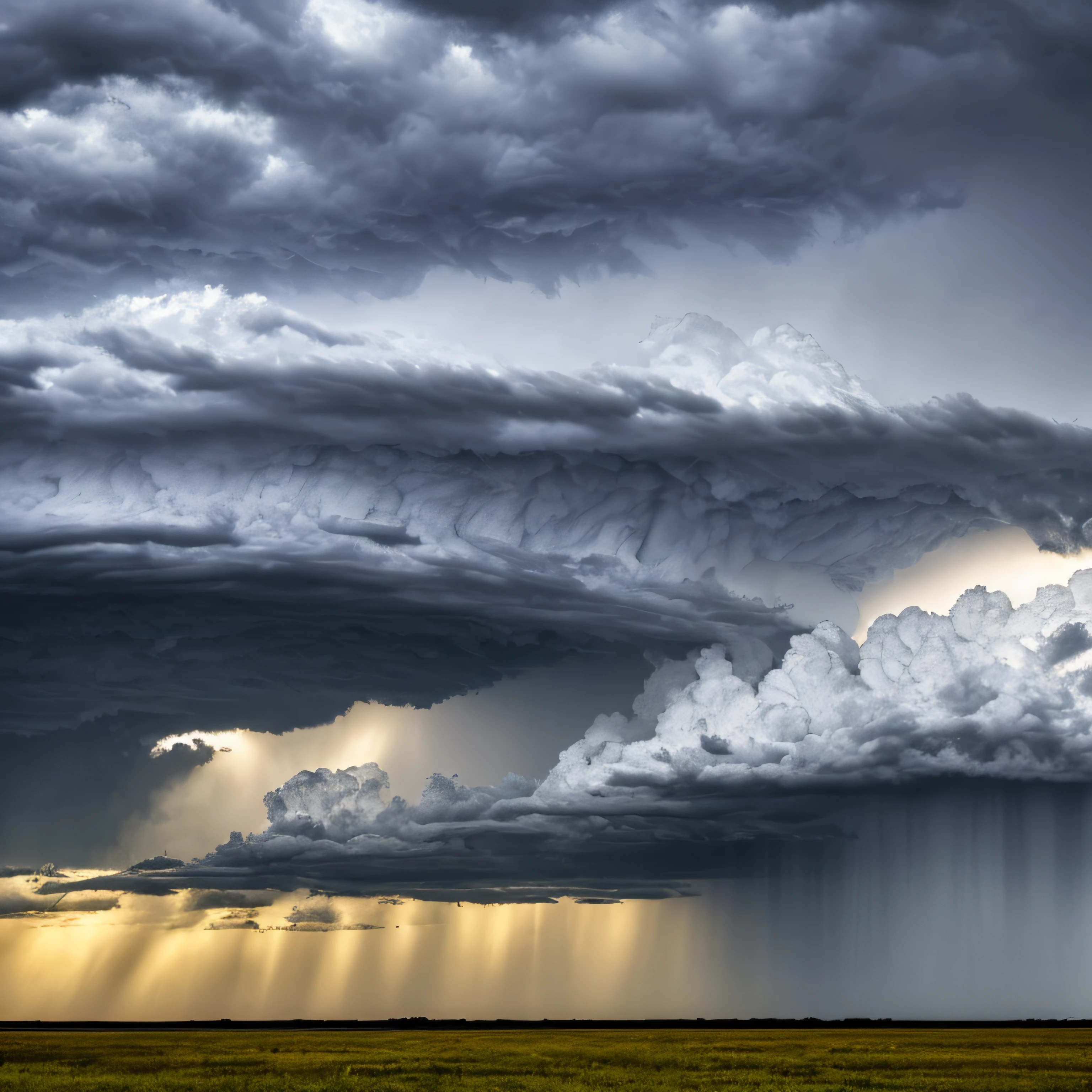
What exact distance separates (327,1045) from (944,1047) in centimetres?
5207

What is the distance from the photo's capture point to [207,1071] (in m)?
72.3

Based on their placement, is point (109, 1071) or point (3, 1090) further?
point (109, 1071)

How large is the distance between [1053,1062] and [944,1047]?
2398 cm

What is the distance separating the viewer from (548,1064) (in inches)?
3140

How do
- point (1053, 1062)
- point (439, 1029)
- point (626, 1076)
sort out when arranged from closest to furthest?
point (626, 1076) → point (1053, 1062) → point (439, 1029)

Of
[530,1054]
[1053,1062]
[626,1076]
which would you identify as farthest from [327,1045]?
[1053,1062]

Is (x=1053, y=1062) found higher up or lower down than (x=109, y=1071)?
higher up

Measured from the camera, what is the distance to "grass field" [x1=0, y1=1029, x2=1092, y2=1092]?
60.7 metres

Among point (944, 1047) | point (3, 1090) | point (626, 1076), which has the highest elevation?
point (944, 1047)

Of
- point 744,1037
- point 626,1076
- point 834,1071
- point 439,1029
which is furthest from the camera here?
point 439,1029

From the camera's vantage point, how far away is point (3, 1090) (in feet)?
189

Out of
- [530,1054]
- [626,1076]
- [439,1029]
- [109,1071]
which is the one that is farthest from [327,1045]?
[439,1029]

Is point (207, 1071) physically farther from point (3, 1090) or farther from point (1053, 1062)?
point (1053, 1062)

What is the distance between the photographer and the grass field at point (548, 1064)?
60719 mm
